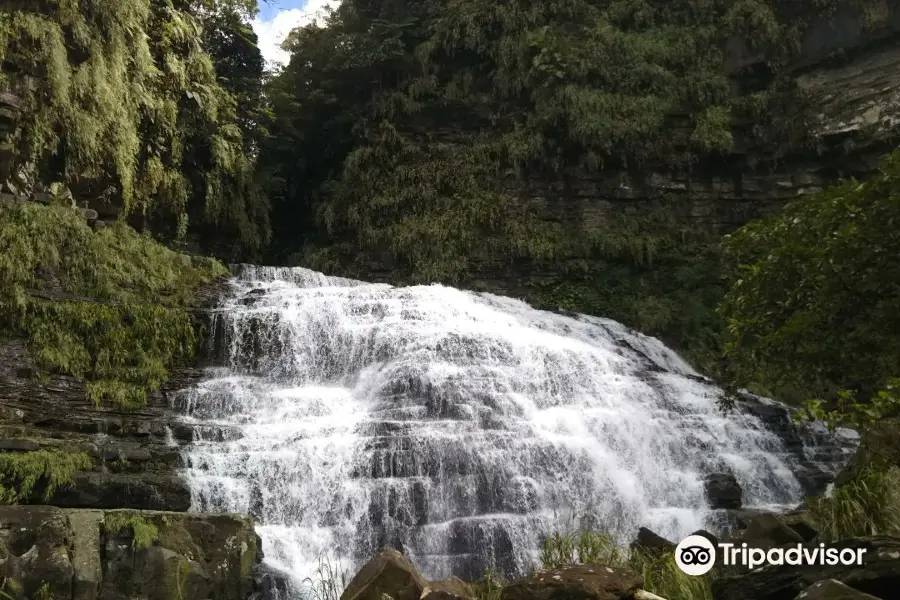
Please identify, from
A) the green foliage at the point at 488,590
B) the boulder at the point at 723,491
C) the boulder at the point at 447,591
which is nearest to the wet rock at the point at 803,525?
the green foliage at the point at 488,590

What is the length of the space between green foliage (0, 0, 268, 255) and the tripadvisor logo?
11.8 m

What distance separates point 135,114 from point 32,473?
8745 millimetres

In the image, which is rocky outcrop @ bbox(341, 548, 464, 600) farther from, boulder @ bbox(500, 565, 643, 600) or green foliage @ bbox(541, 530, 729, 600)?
green foliage @ bbox(541, 530, 729, 600)

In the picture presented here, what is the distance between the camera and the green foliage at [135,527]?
6.95m

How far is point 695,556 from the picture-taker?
15.6ft

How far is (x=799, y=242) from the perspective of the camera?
787 cm

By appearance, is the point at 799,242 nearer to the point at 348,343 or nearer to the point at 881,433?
the point at 881,433

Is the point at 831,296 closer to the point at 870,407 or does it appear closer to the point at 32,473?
the point at 870,407

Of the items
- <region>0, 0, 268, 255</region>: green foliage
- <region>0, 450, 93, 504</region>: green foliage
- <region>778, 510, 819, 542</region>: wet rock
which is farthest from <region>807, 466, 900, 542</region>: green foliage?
<region>0, 0, 268, 255</region>: green foliage

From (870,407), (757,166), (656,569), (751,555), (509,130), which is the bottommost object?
(656,569)

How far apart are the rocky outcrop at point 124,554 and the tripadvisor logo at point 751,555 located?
4.39 m

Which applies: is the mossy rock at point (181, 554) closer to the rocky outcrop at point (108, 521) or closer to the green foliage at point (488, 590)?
the rocky outcrop at point (108, 521)

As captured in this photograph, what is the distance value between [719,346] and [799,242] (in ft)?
30.4

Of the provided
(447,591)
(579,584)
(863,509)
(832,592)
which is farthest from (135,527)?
(863,509)
